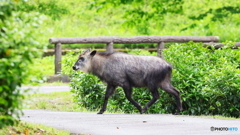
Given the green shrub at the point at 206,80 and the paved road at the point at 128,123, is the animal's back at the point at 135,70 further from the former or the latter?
the paved road at the point at 128,123

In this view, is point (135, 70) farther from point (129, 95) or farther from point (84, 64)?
point (84, 64)

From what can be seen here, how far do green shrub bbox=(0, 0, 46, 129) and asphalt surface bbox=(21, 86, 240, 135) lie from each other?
8.59 feet

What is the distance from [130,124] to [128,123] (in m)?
0.11

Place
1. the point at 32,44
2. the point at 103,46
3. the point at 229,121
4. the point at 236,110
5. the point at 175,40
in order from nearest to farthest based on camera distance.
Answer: the point at 32,44
the point at 229,121
the point at 236,110
the point at 175,40
the point at 103,46

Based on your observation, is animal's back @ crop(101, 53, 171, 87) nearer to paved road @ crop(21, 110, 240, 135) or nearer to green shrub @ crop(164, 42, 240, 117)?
green shrub @ crop(164, 42, 240, 117)

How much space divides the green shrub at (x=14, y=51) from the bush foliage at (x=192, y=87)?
5.93 m

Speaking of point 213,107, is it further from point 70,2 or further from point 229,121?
point 70,2

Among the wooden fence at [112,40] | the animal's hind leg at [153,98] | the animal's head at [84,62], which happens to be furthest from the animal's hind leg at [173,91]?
the wooden fence at [112,40]

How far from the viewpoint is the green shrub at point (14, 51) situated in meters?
4.52

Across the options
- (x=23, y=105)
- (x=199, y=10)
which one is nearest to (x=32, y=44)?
(x=23, y=105)

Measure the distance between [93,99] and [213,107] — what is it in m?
2.65

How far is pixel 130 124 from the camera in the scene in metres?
8.07

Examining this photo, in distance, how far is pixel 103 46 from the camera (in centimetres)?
2364

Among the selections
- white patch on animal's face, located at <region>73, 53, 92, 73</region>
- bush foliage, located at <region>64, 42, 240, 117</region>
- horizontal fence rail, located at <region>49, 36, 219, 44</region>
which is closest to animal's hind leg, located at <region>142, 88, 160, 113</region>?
bush foliage, located at <region>64, 42, 240, 117</region>
